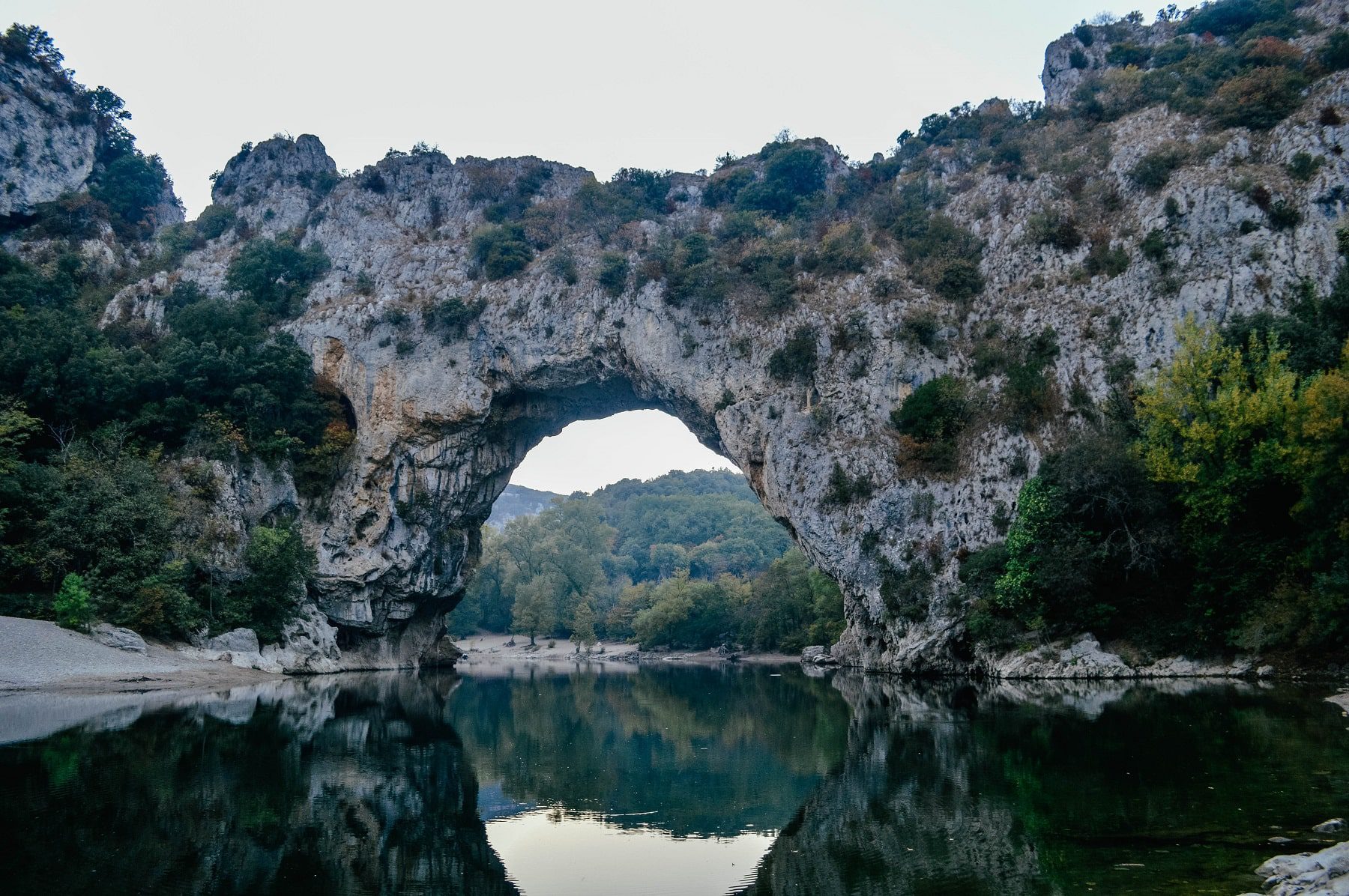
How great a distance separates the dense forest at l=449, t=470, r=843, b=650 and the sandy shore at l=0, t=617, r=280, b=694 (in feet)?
87.6

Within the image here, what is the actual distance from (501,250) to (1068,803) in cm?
4642

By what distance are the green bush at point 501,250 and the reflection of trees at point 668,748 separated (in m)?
26.5

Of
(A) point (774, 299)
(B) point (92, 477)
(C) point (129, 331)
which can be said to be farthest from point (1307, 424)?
(C) point (129, 331)

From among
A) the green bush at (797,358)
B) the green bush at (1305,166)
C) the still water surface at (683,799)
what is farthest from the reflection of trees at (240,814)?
the green bush at (1305,166)

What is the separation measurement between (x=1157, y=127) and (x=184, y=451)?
169ft

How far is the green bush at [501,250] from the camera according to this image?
168 feet

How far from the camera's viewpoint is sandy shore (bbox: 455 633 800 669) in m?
60.9

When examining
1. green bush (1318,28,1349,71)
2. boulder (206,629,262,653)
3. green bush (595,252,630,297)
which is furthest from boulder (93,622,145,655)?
green bush (1318,28,1349,71)

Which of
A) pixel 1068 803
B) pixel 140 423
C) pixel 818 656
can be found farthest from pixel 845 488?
pixel 140 423

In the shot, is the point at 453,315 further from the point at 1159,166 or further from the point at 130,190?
the point at 1159,166

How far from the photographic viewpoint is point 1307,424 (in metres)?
20.8

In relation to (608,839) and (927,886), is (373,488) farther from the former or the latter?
(927,886)

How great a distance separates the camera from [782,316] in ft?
151

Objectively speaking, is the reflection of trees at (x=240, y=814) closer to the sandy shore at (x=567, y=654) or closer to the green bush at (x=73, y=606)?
the green bush at (x=73, y=606)
